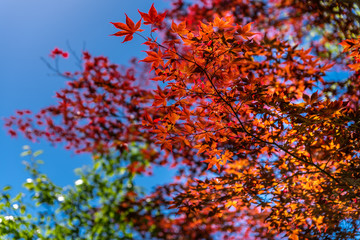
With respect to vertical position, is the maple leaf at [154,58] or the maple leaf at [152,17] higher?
the maple leaf at [152,17]

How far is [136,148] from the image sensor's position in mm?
5855

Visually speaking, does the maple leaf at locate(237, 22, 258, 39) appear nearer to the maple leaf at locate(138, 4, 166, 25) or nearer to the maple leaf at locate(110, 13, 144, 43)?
the maple leaf at locate(138, 4, 166, 25)

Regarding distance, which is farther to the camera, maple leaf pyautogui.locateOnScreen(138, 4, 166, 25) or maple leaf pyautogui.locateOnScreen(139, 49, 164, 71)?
maple leaf pyautogui.locateOnScreen(139, 49, 164, 71)

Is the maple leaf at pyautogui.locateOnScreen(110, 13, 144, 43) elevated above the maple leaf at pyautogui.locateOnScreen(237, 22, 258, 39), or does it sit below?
below

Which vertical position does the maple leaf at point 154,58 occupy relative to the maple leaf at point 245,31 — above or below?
below

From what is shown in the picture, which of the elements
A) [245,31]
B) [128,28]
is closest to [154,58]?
[128,28]

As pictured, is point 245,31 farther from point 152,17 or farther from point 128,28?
point 128,28

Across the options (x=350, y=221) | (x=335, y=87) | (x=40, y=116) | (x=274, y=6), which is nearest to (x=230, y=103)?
(x=350, y=221)

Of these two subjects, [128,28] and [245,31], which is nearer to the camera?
[128,28]

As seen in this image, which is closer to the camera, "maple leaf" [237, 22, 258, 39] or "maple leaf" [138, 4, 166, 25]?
"maple leaf" [138, 4, 166, 25]

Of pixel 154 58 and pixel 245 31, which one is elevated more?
pixel 245 31

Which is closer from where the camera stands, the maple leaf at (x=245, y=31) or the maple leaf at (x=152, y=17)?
the maple leaf at (x=152, y=17)

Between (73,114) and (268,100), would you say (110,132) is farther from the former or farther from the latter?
(268,100)

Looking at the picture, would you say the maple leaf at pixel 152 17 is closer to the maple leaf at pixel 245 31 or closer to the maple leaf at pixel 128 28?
the maple leaf at pixel 128 28
